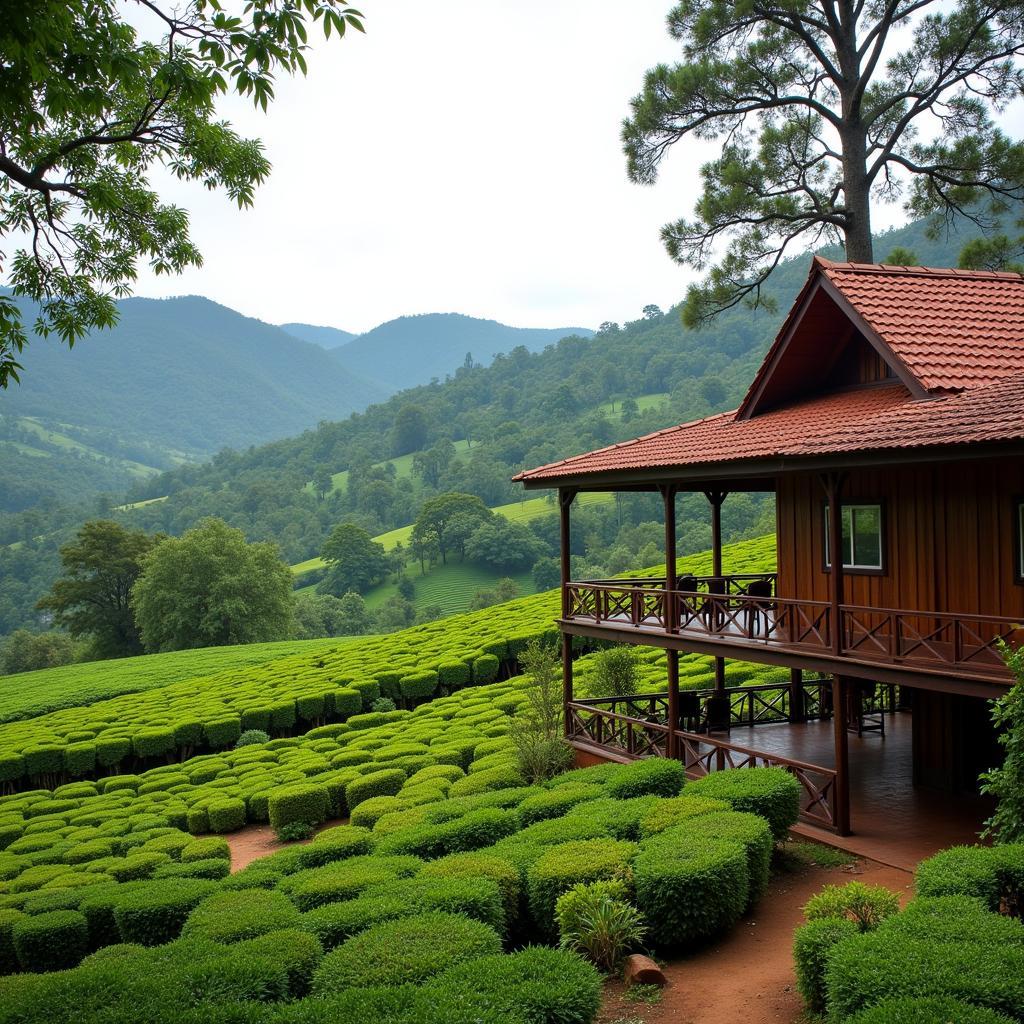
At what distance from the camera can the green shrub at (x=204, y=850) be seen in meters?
18.8

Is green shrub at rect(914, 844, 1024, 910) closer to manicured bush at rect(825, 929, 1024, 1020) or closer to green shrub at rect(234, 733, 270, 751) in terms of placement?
manicured bush at rect(825, 929, 1024, 1020)

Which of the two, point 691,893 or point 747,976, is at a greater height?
point 691,893

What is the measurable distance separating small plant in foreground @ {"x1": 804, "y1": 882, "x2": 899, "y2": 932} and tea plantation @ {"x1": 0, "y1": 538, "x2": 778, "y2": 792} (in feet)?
51.8

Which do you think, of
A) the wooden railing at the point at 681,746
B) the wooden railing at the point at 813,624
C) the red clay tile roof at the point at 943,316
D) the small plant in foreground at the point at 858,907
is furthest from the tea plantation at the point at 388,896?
the red clay tile roof at the point at 943,316

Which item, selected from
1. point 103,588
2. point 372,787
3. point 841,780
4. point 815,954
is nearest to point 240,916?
point 815,954

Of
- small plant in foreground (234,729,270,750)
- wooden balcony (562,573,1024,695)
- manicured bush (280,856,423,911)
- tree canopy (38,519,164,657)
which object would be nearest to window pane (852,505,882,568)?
wooden balcony (562,573,1024,695)

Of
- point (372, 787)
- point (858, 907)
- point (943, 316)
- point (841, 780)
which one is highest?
point (943, 316)

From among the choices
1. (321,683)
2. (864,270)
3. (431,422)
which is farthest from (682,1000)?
(431,422)

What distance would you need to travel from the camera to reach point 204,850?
1895 centimetres

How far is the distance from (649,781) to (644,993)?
17.6 feet

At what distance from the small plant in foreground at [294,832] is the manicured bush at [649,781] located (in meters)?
9.38

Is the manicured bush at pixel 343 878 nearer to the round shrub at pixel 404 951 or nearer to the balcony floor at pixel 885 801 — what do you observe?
the round shrub at pixel 404 951

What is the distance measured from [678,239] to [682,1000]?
2231cm

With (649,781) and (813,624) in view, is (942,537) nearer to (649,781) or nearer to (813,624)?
(813,624)
